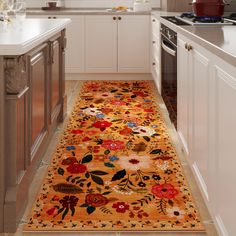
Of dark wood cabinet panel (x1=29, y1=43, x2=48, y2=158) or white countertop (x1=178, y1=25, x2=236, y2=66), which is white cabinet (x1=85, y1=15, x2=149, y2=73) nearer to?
dark wood cabinet panel (x1=29, y1=43, x2=48, y2=158)

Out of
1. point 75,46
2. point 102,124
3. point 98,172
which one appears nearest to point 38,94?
point 98,172

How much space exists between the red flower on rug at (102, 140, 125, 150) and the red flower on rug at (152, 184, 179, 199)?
815 millimetres

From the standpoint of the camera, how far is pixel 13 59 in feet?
6.62

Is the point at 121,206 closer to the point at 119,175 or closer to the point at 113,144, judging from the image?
the point at 119,175

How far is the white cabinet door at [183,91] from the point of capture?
272cm

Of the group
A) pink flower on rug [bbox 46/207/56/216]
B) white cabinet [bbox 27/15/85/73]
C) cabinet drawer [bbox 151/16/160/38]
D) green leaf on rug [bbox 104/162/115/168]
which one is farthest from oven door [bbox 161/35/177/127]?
white cabinet [bbox 27/15/85/73]

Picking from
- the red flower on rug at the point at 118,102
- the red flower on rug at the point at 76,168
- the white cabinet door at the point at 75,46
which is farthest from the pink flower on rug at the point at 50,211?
the white cabinet door at the point at 75,46

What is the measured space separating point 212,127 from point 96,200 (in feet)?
2.73

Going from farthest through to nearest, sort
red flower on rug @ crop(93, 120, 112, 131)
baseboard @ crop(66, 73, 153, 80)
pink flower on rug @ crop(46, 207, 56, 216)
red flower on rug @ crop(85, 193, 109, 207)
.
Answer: baseboard @ crop(66, 73, 153, 80)
red flower on rug @ crop(93, 120, 112, 131)
red flower on rug @ crop(85, 193, 109, 207)
pink flower on rug @ crop(46, 207, 56, 216)

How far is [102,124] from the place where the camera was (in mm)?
4098

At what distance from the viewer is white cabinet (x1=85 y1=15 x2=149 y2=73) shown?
6.13 m

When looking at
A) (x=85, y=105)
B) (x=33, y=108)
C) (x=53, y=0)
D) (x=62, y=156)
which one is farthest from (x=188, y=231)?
(x=53, y=0)

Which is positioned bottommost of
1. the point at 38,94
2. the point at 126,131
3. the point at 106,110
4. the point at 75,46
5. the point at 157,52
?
the point at 126,131

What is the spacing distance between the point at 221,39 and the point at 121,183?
1112mm
